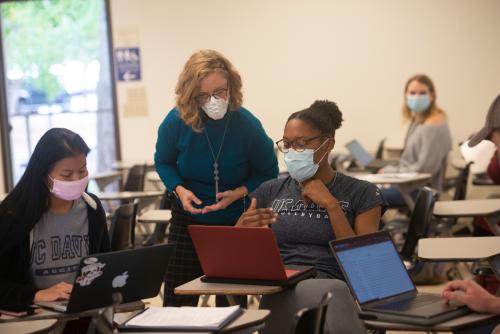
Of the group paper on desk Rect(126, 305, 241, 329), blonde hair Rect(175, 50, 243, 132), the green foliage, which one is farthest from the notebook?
the green foliage

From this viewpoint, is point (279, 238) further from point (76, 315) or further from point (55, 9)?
point (55, 9)

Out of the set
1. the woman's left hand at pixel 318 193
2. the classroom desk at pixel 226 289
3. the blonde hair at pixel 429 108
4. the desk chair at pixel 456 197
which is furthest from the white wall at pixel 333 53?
the classroom desk at pixel 226 289

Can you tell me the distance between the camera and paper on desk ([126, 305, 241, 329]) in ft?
6.99

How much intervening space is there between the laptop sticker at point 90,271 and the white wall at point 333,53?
6.24 m

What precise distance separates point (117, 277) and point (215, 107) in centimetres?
131

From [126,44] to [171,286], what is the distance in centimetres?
573

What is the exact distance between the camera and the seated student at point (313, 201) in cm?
300

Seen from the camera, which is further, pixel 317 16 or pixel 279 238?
pixel 317 16

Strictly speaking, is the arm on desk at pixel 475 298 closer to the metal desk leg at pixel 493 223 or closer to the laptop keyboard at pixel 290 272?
the laptop keyboard at pixel 290 272

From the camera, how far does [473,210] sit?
430 cm

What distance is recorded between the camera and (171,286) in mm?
3521

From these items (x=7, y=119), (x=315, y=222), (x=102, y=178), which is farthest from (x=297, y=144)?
(x=7, y=119)

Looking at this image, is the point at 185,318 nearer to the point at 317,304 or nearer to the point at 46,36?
the point at 317,304

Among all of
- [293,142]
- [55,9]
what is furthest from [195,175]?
[55,9]
